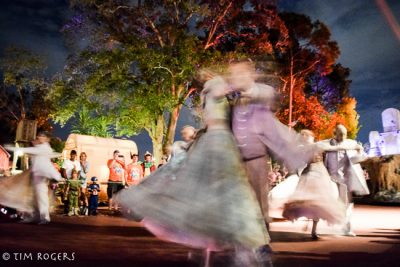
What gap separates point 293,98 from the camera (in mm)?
33062

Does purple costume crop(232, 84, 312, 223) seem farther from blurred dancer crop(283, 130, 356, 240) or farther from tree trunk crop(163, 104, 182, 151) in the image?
tree trunk crop(163, 104, 182, 151)

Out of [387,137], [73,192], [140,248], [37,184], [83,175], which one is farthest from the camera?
[387,137]

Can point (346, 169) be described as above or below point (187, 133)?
below

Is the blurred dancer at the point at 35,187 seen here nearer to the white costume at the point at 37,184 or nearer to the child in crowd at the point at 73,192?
the white costume at the point at 37,184

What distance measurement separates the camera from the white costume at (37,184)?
7957 mm

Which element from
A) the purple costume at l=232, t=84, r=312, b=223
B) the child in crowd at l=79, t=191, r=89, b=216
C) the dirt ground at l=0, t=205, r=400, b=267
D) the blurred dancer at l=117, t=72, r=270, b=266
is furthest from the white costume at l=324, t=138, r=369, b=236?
the child in crowd at l=79, t=191, r=89, b=216

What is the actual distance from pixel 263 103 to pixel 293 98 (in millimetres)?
29827

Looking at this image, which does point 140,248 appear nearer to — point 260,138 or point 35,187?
point 260,138

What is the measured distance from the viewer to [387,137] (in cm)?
4088

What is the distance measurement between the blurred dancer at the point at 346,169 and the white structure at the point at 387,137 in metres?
36.6

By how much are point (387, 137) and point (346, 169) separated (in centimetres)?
3780

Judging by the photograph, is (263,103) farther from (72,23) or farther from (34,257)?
(72,23)

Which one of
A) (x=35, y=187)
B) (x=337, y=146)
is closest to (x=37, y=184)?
(x=35, y=187)

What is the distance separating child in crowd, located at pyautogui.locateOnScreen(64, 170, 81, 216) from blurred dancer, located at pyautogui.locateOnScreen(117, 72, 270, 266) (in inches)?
280
